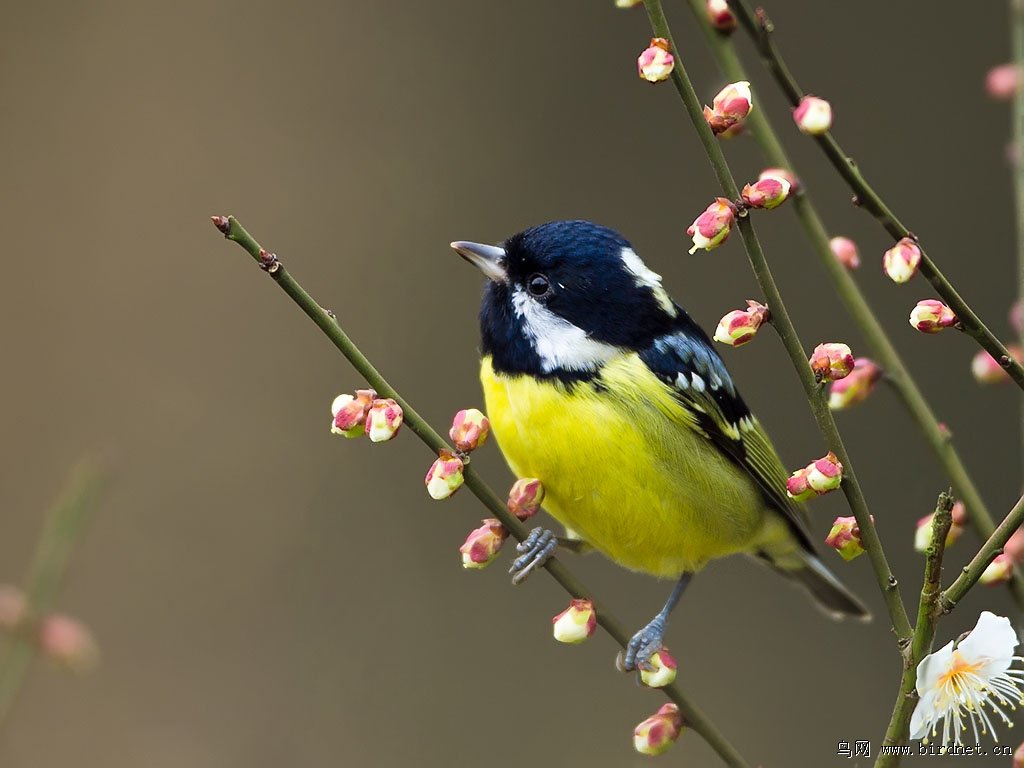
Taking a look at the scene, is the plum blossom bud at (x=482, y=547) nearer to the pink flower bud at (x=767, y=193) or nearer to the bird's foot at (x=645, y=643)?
the bird's foot at (x=645, y=643)

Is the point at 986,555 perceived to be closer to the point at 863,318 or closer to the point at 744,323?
the point at 744,323

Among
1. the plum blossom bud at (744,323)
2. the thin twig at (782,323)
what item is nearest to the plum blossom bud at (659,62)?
the thin twig at (782,323)

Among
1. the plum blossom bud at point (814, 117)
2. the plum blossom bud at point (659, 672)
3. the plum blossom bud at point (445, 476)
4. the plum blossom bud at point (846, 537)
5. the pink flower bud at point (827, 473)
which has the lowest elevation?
the plum blossom bud at point (659, 672)

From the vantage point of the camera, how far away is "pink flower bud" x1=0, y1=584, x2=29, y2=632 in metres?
1.57

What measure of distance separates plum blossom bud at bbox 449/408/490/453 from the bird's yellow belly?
0.48m

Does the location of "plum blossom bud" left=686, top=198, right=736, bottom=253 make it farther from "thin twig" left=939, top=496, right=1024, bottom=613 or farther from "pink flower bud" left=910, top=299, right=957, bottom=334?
"thin twig" left=939, top=496, right=1024, bottom=613

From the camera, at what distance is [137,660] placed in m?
4.32

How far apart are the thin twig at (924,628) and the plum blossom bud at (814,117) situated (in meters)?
0.46

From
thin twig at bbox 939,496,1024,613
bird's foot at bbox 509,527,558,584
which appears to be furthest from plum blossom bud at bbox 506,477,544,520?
thin twig at bbox 939,496,1024,613

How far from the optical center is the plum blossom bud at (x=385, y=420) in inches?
57.5

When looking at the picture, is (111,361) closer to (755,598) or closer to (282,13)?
(282,13)

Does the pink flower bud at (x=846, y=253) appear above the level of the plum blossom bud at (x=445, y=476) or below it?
below

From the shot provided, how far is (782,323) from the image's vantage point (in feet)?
4.38

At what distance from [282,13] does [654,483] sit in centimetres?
340
